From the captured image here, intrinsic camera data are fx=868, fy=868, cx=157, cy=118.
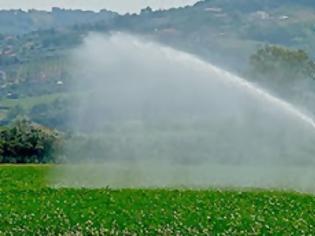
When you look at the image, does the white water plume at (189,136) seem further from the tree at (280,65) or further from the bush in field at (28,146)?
the tree at (280,65)

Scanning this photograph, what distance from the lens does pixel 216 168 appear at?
47.9m

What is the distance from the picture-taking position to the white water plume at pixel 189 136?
39.3m

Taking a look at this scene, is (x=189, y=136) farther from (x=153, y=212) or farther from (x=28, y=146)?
(x=153, y=212)

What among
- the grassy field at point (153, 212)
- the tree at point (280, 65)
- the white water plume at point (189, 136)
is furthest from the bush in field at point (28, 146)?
the tree at point (280, 65)

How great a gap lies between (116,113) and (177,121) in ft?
54.3

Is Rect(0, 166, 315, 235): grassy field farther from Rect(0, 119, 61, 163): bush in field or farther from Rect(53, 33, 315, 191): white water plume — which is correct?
Rect(0, 119, 61, 163): bush in field

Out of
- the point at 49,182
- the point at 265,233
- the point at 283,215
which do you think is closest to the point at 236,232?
the point at 265,233

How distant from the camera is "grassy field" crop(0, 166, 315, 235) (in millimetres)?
21688

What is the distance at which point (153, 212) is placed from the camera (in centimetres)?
2414

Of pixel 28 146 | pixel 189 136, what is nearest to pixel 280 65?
pixel 189 136

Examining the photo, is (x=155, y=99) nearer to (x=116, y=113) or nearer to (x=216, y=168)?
(x=116, y=113)

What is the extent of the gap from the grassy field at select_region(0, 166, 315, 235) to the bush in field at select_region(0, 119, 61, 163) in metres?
25.7

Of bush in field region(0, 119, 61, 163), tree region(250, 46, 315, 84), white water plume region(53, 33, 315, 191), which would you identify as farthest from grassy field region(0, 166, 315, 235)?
tree region(250, 46, 315, 84)

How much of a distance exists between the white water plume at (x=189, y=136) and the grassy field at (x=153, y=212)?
20.5ft
